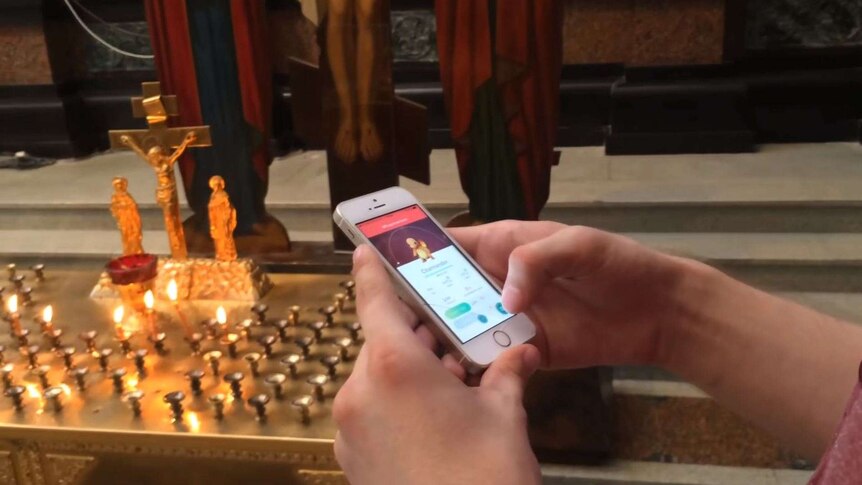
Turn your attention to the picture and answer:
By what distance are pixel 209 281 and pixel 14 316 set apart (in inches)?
15.2

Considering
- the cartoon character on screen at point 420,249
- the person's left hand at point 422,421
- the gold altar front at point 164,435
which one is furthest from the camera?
the gold altar front at point 164,435

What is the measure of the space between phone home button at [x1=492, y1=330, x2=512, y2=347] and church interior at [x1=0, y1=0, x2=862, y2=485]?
0.37 metres

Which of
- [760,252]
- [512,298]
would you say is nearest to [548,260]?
[512,298]

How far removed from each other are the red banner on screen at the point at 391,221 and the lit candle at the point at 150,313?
A: 75 cm

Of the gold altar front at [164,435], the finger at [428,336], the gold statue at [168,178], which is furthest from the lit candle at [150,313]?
the finger at [428,336]

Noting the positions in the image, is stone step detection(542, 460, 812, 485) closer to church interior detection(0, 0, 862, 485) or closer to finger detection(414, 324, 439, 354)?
church interior detection(0, 0, 862, 485)

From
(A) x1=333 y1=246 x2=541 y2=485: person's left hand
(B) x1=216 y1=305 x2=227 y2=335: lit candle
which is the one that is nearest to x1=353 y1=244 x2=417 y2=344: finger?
(A) x1=333 y1=246 x2=541 y2=485: person's left hand

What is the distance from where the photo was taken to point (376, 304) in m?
0.70

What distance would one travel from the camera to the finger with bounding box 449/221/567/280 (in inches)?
37.9

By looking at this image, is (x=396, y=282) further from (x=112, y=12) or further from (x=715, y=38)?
(x=112, y=12)

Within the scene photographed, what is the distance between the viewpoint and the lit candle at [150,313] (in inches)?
61.7

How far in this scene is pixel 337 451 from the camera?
63 cm

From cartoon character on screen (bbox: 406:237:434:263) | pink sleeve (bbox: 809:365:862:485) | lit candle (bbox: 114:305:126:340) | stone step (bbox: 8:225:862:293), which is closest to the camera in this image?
pink sleeve (bbox: 809:365:862:485)

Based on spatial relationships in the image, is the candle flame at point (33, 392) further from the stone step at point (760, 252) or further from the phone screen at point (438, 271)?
the stone step at point (760, 252)
